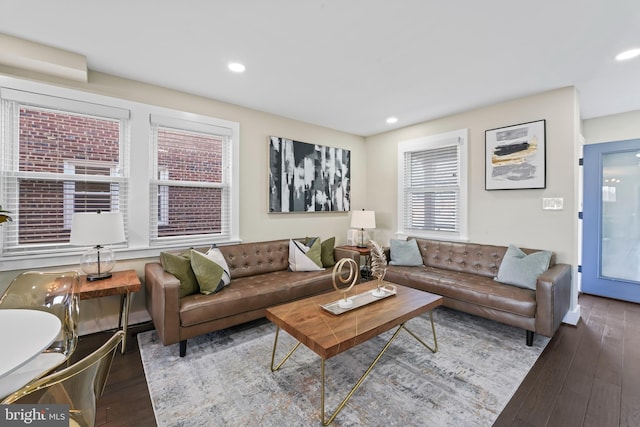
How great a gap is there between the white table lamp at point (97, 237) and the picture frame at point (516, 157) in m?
4.16

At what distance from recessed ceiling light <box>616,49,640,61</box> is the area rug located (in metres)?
2.65

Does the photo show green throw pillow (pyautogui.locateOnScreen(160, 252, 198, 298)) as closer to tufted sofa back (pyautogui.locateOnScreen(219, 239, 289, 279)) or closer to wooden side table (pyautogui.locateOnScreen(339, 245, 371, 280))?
tufted sofa back (pyautogui.locateOnScreen(219, 239, 289, 279))

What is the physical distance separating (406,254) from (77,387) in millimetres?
3589

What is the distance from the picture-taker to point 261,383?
204 cm

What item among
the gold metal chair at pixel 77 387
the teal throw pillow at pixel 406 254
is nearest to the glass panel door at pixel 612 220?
the teal throw pillow at pixel 406 254

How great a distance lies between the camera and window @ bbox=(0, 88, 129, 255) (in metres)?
2.41

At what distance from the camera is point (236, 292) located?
2.72 metres

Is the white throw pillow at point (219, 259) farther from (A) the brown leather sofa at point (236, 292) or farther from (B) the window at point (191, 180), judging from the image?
(B) the window at point (191, 180)

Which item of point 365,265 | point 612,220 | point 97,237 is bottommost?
point 365,265

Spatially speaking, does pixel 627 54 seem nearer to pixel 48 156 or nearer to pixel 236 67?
pixel 236 67

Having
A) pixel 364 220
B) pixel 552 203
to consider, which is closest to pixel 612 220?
pixel 552 203

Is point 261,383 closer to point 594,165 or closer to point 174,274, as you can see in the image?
point 174,274

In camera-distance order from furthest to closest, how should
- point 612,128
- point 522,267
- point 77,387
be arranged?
point 612,128
point 522,267
point 77,387

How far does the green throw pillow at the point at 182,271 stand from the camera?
8.48 ft
